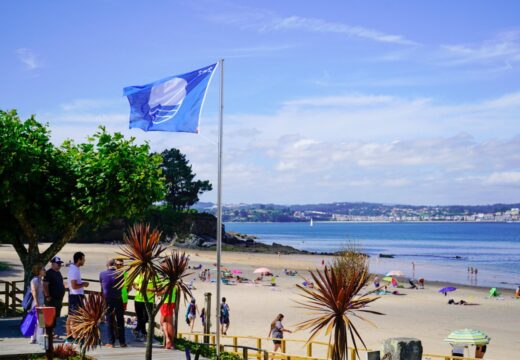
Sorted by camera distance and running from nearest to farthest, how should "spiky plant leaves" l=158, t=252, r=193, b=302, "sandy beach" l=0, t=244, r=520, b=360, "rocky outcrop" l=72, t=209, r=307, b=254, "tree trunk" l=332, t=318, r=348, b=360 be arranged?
"tree trunk" l=332, t=318, r=348, b=360 < "spiky plant leaves" l=158, t=252, r=193, b=302 < "sandy beach" l=0, t=244, r=520, b=360 < "rocky outcrop" l=72, t=209, r=307, b=254

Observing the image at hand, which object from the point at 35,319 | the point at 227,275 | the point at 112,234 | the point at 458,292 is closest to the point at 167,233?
the point at 112,234

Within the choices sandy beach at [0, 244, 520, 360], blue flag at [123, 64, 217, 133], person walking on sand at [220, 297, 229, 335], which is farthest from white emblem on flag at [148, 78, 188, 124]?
person walking on sand at [220, 297, 229, 335]

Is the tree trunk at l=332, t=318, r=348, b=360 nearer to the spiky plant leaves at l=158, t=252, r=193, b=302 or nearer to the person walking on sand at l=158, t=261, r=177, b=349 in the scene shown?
the spiky plant leaves at l=158, t=252, r=193, b=302

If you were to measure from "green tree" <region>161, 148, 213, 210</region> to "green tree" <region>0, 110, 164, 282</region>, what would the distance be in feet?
279

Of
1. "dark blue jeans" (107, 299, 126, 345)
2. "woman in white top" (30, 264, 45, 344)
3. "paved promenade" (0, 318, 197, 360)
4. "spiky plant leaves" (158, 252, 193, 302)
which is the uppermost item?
"spiky plant leaves" (158, 252, 193, 302)

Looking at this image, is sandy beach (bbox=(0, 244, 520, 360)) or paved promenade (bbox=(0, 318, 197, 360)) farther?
sandy beach (bbox=(0, 244, 520, 360))

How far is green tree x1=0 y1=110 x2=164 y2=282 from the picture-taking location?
19438 millimetres

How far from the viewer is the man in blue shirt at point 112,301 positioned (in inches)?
596

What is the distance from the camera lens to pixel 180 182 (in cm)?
10738

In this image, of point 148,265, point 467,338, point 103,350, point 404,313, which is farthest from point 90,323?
point 404,313

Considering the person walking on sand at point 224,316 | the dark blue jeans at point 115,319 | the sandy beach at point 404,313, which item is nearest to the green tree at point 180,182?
the sandy beach at point 404,313

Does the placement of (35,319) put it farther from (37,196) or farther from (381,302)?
(381,302)

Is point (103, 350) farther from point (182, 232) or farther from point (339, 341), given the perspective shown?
point (182, 232)

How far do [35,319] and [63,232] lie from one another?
6244 mm
